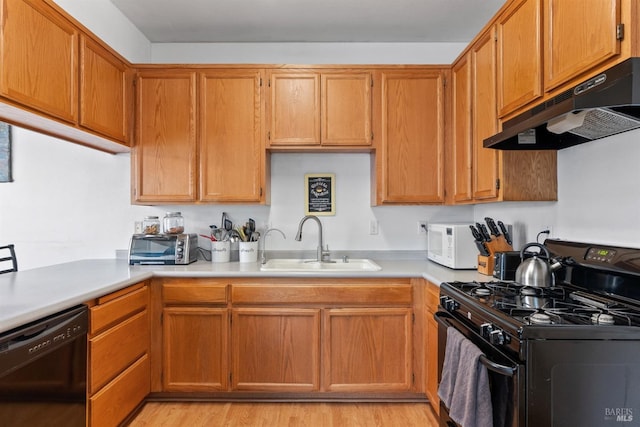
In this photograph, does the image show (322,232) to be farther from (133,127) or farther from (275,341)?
(133,127)

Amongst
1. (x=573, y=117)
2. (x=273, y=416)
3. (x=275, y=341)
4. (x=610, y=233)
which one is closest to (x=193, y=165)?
(x=275, y=341)

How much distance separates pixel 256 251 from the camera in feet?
9.41

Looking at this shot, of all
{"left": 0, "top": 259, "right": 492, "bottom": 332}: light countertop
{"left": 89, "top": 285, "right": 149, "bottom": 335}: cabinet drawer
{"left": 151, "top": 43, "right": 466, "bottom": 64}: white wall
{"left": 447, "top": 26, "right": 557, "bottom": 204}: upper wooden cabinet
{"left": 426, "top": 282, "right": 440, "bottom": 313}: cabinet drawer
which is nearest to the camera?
{"left": 0, "top": 259, "right": 492, "bottom": 332}: light countertop

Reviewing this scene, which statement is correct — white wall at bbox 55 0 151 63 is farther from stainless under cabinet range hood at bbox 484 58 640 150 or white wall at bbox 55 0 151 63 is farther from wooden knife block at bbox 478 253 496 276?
wooden knife block at bbox 478 253 496 276

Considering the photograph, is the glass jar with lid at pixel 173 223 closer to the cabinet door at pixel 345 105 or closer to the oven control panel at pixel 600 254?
the cabinet door at pixel 345 105

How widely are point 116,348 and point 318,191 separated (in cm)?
170

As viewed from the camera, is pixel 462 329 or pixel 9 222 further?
pixel 9 222

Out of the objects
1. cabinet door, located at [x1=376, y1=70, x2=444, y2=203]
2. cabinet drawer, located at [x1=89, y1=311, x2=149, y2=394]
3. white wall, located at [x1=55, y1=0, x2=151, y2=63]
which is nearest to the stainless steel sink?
cabinet door, located at [x1=376, y1=70, x2=444, y2=203]

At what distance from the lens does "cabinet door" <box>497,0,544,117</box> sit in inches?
66.4

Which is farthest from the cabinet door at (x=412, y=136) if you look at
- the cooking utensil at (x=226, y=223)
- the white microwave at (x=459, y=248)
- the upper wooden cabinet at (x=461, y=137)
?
the cooking utensil at (x=226, y=223)

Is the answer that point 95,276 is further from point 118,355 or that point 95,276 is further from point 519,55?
point 519,55

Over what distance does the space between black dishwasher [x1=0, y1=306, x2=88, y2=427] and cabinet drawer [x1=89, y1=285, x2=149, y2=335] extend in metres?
0.08

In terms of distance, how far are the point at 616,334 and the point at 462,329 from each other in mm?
553

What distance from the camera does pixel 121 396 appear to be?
2.08 meters
